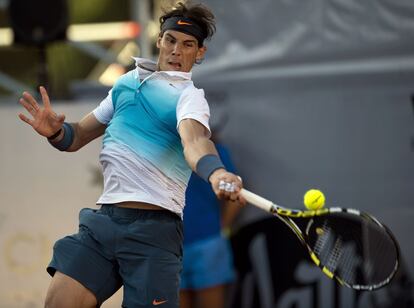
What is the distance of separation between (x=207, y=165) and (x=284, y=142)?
3.28m

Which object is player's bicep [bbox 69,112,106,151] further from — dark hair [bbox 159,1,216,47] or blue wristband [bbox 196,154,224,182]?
blue wristband [bbox 196,154,224,182]

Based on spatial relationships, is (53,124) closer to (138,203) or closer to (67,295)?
(138,203)

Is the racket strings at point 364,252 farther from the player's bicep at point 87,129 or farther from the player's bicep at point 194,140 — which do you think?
the player's bicep at point 194,140

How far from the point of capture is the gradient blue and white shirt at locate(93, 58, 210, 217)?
4688mm

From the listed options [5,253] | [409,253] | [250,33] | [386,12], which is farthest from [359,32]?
[5,253]

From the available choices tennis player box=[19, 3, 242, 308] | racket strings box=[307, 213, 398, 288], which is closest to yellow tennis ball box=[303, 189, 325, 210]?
tennis player box=[19, 3, 242, 308]

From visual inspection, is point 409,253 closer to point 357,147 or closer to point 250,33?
point 357,147

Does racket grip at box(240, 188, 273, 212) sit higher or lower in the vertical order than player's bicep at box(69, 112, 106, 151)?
lower

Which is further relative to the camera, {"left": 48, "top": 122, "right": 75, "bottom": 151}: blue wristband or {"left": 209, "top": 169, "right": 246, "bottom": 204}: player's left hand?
{"left": 48, "top": 122, "right": 75, "bottom": 151}: blue wristband

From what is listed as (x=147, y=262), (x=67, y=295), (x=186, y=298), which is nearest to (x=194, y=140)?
(x=147, y=262)

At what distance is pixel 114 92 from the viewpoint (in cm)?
496

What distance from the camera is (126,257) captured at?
4.66m

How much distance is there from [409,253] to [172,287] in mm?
2972

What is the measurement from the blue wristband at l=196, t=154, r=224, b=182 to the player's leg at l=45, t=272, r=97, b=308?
86 centimetres
